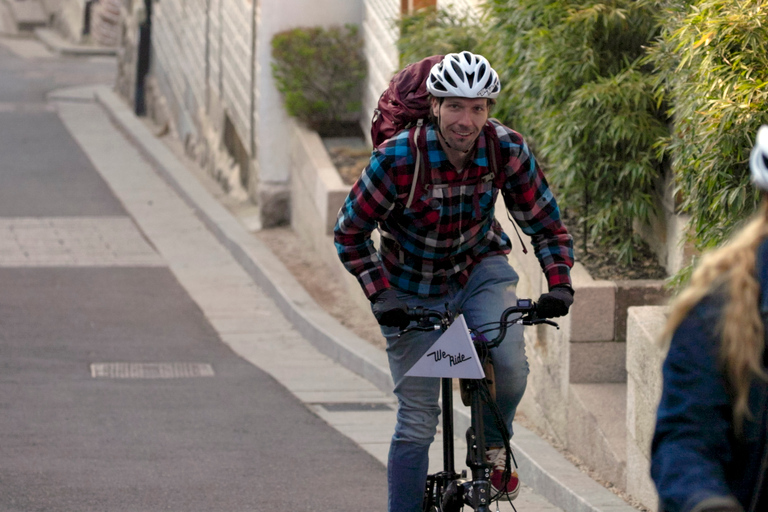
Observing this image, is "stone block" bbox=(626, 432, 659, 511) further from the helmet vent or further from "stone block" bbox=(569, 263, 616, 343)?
the helmet vent

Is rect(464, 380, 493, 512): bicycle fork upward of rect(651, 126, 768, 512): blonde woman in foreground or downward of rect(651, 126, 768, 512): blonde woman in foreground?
downward

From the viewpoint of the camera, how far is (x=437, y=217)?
163 inches

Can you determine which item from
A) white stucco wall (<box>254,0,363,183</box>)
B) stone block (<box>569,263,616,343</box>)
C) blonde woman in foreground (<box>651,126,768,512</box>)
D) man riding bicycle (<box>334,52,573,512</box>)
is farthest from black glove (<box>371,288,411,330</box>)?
white stucco wall (<box>254,0,363,183</box>)

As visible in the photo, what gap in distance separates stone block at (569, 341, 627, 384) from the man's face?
8.04ft

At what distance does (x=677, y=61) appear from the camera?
604cm

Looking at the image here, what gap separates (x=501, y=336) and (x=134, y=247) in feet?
30.8

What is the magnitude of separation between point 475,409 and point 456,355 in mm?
247

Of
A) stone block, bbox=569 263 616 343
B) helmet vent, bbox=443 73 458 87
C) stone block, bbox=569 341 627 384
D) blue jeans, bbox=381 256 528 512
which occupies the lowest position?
stone block, bbox=569 341 627 384

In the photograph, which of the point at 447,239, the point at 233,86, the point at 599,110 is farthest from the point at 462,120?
the point at 233,86

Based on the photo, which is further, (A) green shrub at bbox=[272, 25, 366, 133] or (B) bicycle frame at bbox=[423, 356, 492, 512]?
(A) green shrub at bbox=[272, 25, 366, 133]

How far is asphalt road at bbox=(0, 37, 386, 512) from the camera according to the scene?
19.1ft

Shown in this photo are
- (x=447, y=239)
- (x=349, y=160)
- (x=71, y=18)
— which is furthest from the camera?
(x=71, y=18)

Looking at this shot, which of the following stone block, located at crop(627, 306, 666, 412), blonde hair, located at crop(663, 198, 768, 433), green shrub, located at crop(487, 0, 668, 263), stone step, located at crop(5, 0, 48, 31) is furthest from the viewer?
stone step, located at crop(5, 0, 48, 31)

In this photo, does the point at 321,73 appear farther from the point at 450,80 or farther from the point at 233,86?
the point at 450,80
